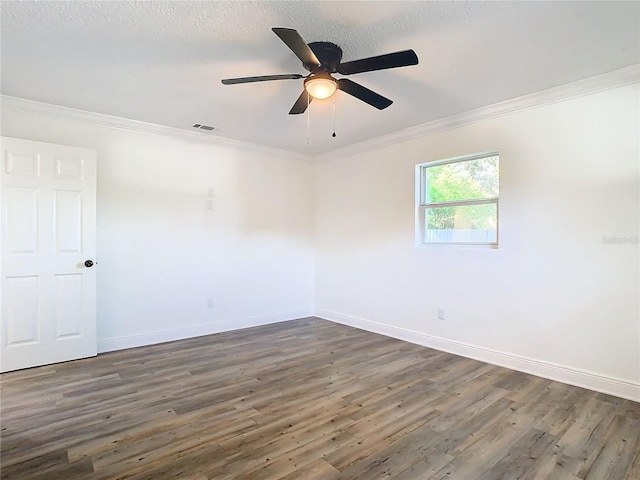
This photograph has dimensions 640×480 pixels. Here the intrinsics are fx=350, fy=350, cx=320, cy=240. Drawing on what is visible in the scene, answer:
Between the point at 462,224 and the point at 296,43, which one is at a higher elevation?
the point at 296,43

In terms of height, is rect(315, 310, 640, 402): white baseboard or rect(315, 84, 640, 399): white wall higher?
rect(315, 84, 640, 399): white wall

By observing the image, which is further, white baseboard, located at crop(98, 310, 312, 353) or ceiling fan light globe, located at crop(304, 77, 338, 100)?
white baseboard, located at crop(98, 310, 312, 353)

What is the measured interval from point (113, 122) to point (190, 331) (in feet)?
8.29

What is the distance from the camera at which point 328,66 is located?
89.4 inches

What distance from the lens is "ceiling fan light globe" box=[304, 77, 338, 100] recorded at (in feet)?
7.43

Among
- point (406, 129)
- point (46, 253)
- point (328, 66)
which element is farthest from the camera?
point (406, 129)

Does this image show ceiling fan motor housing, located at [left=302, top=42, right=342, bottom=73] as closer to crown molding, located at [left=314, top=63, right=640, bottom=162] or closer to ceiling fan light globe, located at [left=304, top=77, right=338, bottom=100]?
ceiling fan light globe, located at [left=304, top=77, right=338, bottom=100]

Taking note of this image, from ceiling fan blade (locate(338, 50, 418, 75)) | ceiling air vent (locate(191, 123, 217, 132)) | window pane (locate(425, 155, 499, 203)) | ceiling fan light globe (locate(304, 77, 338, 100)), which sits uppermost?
ceiling air vent (locate(191, 123, 217, 132))

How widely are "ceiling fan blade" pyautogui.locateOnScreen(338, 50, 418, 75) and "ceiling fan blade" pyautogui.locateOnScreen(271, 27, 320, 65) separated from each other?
0.22 m

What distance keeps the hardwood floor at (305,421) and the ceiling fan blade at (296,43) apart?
2231 mm

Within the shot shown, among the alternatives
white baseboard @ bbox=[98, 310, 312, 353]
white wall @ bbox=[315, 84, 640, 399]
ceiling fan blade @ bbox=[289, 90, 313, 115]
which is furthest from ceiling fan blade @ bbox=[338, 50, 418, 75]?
white baseboard @ bbox=[98, 310, 312, 353]

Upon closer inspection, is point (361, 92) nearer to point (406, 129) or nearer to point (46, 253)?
point (406, 129)

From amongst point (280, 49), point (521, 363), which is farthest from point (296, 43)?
point (521, 363)

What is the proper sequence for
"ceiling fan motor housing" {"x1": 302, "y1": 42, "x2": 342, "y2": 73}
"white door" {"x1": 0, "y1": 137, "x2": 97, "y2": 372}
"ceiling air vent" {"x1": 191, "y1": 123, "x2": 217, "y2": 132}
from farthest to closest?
1. "ceiling air vent" {"x1": 191, "y1": 123, "x2": 217, "y2": 132}
2. "white door" {"x1": 0, "y1": 137, "x2": 97, "y2": 372}
3. "ceiling fan motor housing" {"x1": 302, "y1": 42, "x2": 342, "y2": 73}
